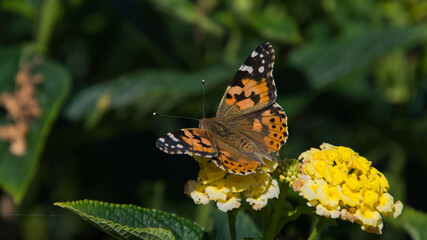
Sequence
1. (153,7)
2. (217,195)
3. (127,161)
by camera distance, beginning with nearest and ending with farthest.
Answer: (217,195) < (153,7) < (127,161)

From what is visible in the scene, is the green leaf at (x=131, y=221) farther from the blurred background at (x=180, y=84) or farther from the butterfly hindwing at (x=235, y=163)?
the blurred background at (x=180, y=84)

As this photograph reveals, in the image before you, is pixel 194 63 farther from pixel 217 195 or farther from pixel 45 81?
pixel 217 195

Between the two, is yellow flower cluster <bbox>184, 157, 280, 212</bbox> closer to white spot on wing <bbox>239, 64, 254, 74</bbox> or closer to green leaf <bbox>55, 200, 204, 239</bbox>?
green leaf <bbox>55, 200, 204, 239</bbox>

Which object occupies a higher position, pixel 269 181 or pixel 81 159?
pixel 269 181

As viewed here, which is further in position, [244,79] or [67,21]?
[67,21]

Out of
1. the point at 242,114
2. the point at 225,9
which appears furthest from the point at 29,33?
the point at 242,114

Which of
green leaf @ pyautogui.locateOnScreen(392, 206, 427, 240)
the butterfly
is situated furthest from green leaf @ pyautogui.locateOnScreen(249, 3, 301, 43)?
green leaf @ pyautogui.locateOnScreen(392, 206, 427, 240)
